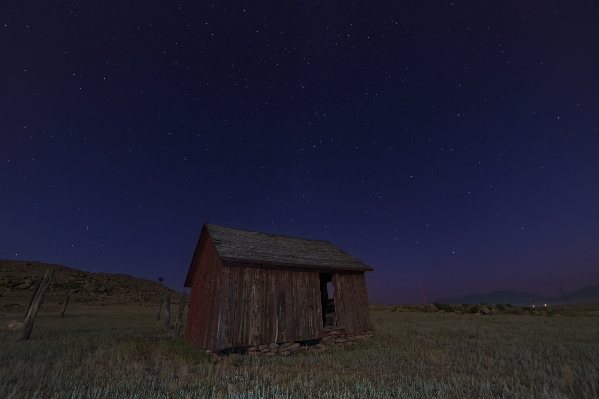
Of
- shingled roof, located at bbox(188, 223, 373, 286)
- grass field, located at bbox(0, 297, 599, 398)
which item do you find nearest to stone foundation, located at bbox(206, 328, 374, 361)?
grass field, located at bbox(0, 297, 599, 398)

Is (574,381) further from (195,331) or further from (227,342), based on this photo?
(195,331)

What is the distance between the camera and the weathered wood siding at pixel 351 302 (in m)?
14.4

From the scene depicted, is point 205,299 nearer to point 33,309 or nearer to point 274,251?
point 274,251

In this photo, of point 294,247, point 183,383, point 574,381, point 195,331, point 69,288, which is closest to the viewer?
point 574,381

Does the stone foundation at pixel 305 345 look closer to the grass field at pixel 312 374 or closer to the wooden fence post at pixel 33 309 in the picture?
the grass field at pixel 312 374

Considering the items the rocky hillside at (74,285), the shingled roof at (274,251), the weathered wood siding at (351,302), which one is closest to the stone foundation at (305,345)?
the weathered wood siding at (351,302)

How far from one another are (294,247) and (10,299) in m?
47.4

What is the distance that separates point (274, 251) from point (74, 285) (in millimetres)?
60805

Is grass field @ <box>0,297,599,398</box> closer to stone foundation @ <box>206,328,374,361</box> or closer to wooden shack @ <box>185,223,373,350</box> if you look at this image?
stone foundation @ <box>206,328,374,361</box>

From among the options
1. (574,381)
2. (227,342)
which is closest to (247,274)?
(227,342)

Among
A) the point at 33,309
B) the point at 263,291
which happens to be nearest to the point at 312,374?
the point at 263,291

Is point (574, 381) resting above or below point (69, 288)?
below

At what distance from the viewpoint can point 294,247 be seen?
15625mm

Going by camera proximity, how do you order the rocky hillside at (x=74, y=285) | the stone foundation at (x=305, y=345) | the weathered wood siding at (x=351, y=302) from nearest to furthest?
1. the stone foundation at (x=305, y=345)
2. the weathered wood siding at (x=351, y=302)
3. the rocky hillside at (x=74, y=285)
